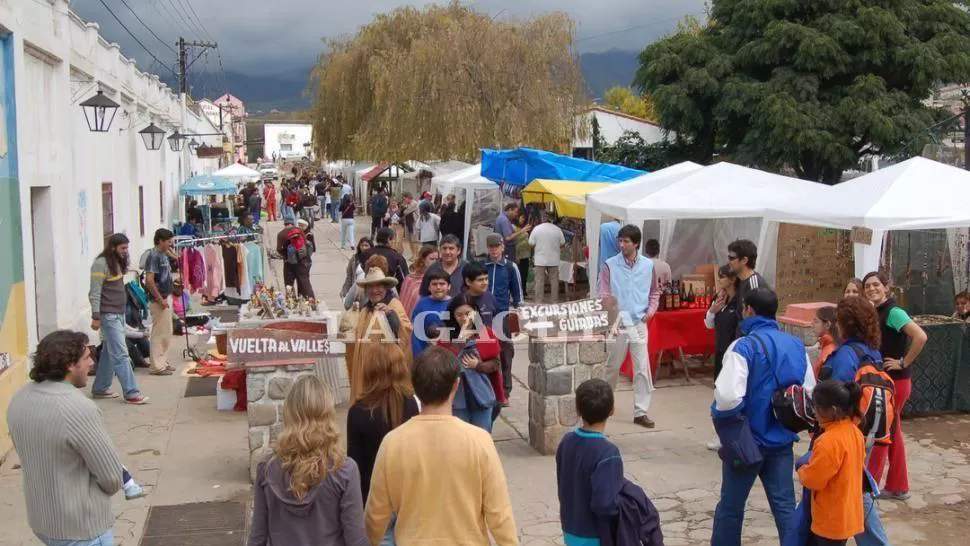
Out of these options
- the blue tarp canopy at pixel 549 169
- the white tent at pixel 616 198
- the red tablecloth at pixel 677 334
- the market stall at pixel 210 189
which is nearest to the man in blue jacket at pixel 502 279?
the red tablecloth at pixel 677 334

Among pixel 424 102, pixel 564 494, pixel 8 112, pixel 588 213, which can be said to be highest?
pixel 424 102

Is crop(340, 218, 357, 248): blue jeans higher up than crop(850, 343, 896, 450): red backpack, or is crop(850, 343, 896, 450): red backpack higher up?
crop(340, 218, 357, 248): blue jeans

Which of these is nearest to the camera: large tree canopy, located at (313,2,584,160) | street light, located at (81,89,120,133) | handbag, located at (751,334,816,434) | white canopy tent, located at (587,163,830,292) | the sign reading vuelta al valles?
handbag, located at (751,334,816,434)

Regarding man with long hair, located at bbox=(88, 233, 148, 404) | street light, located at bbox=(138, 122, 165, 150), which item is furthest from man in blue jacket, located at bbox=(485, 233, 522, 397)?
street light, located at bbox=(138, 122, 165, 150)

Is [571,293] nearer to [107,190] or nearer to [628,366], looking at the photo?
[628,366]

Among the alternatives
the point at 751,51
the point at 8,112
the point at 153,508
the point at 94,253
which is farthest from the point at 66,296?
the point at 751,51

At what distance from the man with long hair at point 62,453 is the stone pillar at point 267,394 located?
2.52 m

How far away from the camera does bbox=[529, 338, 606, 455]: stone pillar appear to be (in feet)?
23.6

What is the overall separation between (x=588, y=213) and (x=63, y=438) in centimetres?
996

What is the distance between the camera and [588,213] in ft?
42.9

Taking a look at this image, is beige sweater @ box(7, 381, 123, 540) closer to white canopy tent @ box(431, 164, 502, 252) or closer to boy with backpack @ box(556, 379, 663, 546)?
boy with backpack @ box(556, 379, 663, 546)

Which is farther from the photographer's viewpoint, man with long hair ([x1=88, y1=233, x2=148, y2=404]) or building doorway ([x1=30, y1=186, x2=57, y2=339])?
building doorway ([x1=30, y1=186, x2=57, y2=339])

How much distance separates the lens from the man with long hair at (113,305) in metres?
8.97

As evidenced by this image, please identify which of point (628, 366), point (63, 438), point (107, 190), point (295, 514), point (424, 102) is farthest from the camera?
point (424, 102)
